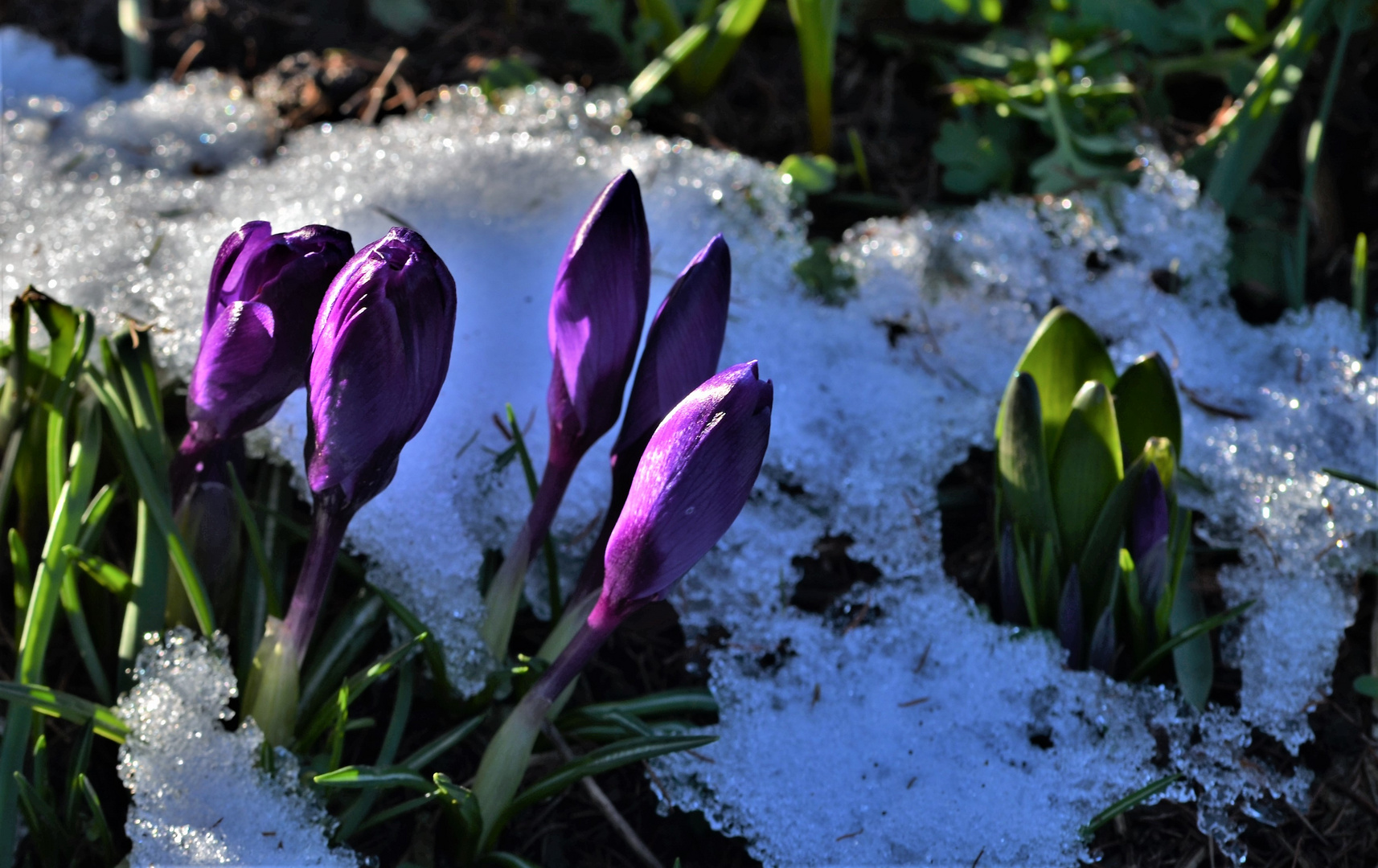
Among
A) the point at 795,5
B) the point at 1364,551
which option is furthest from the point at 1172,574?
the point at 795,5

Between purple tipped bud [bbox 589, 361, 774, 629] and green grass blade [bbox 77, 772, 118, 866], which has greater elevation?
purple tipped bud [bbox 589, 361, 774, 629]

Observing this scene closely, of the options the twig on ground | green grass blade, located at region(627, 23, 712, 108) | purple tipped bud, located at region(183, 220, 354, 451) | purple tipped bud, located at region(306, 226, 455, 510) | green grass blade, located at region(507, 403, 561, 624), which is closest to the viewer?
purple tipped bud, located at region(306, 226, 455, 510)

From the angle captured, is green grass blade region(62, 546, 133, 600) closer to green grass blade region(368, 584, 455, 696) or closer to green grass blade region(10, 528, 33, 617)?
green grass blade region(10, 528, 33, 617)

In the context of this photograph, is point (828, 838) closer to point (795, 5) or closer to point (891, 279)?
point (891, 279)

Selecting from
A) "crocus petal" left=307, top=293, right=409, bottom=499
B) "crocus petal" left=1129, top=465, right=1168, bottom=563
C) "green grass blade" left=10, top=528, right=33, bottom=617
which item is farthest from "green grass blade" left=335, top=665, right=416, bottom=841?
"crocus petal" left=1129, top=465, right=1168, bottom=563

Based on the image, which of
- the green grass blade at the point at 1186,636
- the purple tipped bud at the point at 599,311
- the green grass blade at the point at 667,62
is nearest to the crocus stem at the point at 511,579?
the purple tipped bud at the point at 599,311
